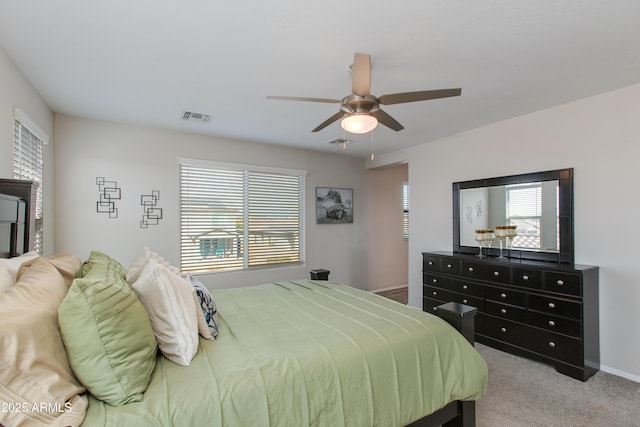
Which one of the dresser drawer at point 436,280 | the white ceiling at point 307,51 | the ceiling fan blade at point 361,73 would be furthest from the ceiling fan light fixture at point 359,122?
the dresser drawer at point 436,280

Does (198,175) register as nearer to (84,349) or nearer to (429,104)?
(429,104)

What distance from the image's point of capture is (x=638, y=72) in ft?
7.98

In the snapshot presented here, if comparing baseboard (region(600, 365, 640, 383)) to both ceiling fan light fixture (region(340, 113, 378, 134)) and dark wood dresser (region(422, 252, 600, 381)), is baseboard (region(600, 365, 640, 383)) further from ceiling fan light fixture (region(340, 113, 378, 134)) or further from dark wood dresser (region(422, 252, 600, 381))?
ceiling fan light fixture (region(340, 113, 378, 134))

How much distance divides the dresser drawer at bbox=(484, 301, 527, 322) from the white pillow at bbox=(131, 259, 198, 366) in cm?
305

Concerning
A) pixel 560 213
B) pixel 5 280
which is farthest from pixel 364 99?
pixel 560 213

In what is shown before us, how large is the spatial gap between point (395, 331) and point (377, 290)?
415 centimetres

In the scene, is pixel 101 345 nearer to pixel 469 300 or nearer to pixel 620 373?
pixel 469 300

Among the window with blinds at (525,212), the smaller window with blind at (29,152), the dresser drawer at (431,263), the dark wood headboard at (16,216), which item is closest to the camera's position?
the dark wood headboard at (16,216)

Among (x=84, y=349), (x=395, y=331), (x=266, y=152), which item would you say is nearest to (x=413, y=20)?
(x=395, y=331)

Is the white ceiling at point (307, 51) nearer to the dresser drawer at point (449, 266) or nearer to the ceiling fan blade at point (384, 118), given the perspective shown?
the ceiling fan blade at point (384, 118)

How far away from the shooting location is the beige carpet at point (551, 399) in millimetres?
2105

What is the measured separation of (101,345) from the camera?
44.1 inches

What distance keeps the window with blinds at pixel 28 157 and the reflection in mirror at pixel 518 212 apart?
14.4 ft

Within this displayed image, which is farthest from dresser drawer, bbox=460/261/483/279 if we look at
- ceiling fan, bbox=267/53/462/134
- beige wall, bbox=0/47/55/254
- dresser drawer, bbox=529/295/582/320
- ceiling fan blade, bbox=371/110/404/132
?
beige wall, bbox=0/47/55/254
